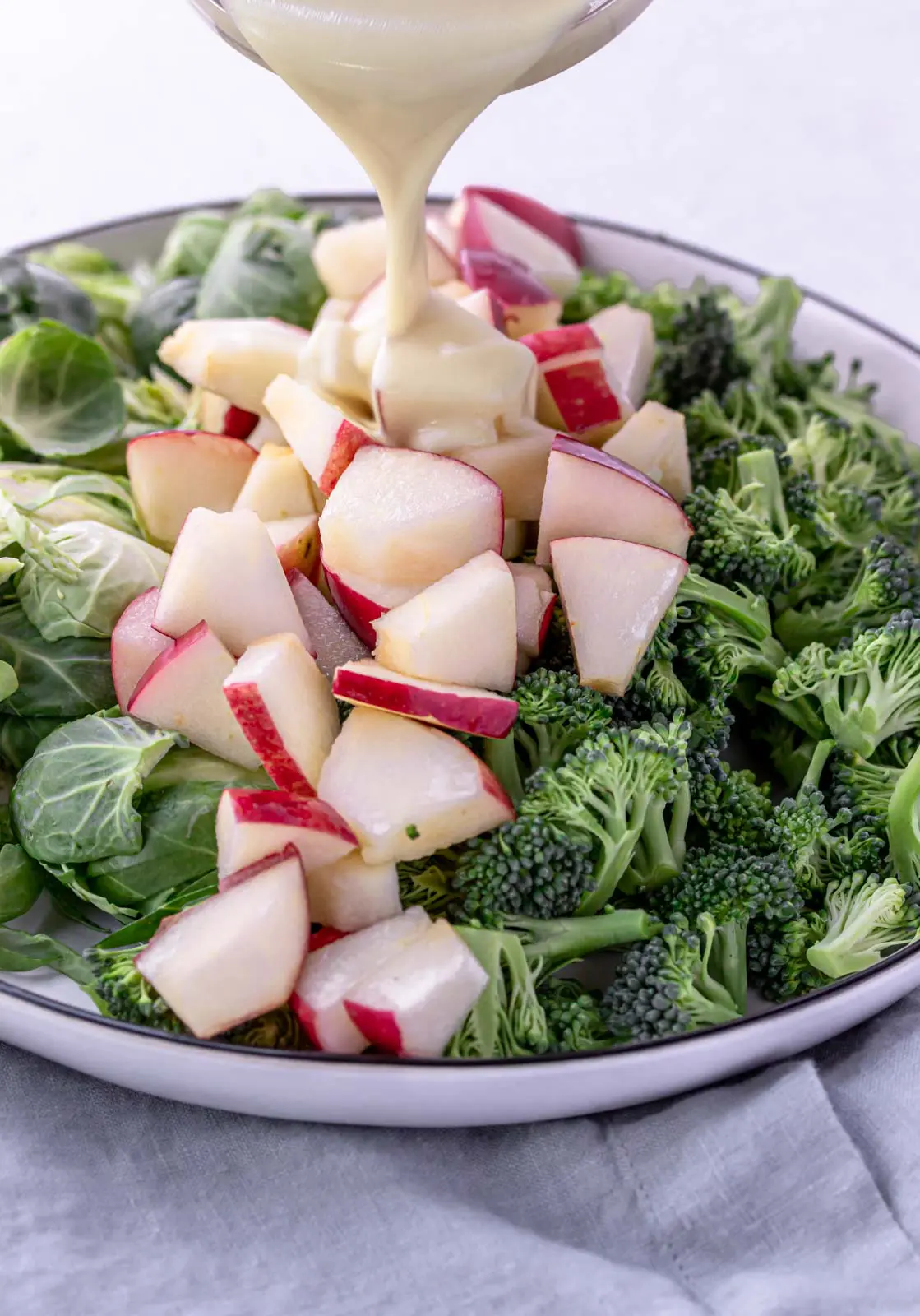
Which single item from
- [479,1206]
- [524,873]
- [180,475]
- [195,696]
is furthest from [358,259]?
[479,1206]

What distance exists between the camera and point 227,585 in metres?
1.91

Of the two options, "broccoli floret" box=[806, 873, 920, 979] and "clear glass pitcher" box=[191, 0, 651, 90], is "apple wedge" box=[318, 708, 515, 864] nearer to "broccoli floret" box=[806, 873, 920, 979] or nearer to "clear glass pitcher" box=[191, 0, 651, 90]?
"broccoli floret" box=[806, 873, 920, 979]

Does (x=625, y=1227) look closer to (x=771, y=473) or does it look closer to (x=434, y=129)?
(x=771, y=473)

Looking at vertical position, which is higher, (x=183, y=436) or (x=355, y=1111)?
(x=183, y=436)

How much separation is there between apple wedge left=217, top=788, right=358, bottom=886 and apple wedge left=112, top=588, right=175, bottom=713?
0.97 feet

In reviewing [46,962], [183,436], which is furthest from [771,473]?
[46,962]

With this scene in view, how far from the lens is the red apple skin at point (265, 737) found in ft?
5.75

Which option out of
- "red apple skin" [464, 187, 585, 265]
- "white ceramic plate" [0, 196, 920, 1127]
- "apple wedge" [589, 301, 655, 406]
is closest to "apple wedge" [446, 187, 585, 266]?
"red apple skin" [464, 187, 585, 265]

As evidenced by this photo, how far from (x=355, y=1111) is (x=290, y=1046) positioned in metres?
0.12

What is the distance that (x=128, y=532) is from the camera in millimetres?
2244

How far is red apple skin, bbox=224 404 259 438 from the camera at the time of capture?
7.73ft

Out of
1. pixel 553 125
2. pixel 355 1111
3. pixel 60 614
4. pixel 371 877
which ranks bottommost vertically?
pixel 355 1111

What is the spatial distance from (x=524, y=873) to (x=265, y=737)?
0.39 m

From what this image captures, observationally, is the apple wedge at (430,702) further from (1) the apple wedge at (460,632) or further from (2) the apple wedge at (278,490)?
(2) the apple wedge at (278,490)
